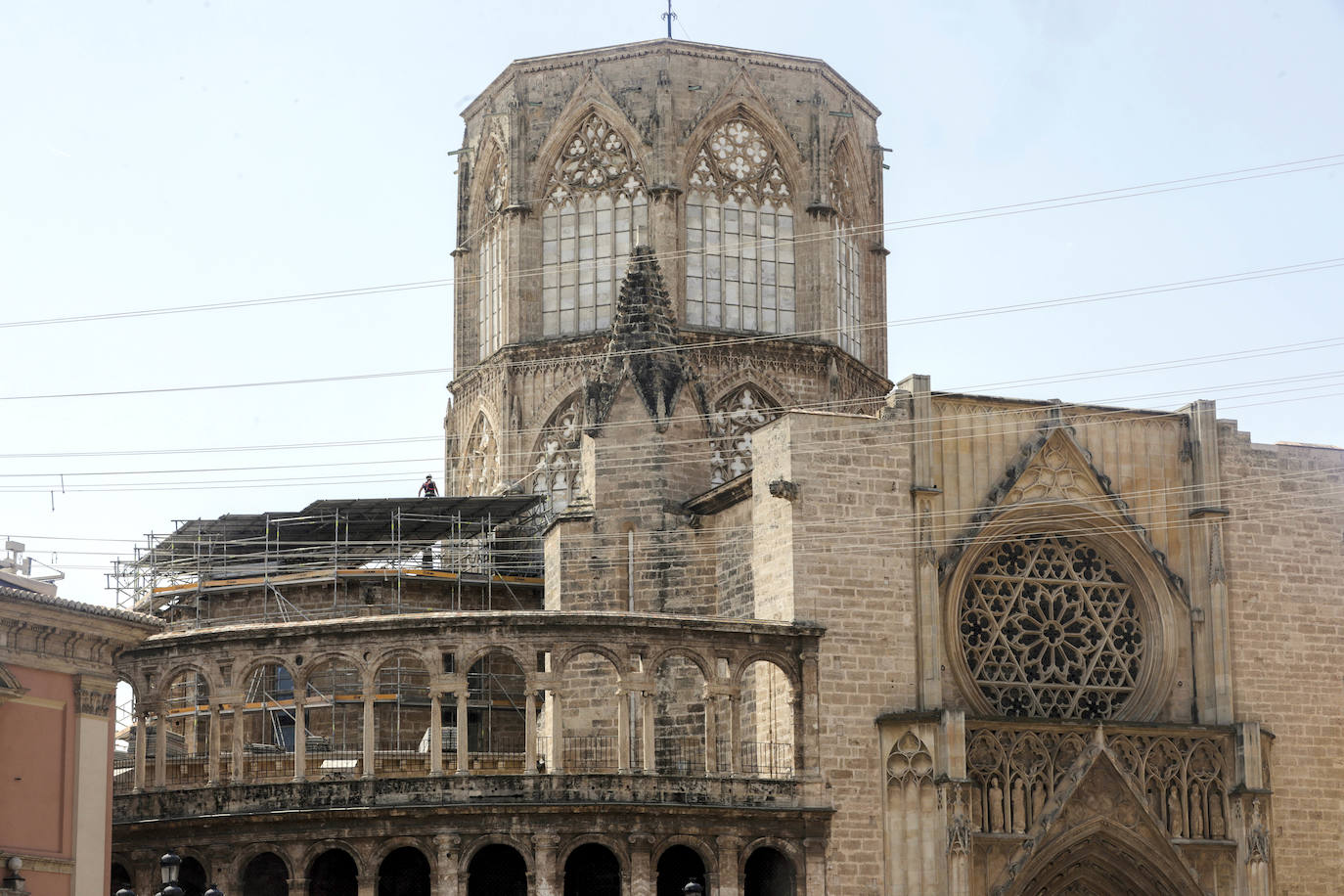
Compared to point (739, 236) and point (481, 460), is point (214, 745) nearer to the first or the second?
point (481, 460)

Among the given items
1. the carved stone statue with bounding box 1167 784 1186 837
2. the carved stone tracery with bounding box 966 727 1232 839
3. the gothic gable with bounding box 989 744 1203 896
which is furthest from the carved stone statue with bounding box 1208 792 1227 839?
the gothic gable with bounding box 989 744 1203 896

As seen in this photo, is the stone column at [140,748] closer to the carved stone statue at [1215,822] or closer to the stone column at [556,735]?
the stone column at [556,735]

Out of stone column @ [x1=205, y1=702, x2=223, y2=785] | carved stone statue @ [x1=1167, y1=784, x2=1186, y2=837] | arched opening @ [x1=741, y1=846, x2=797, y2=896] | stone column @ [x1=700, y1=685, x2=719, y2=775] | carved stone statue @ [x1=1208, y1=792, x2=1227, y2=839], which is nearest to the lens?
stone column @ [x1=700, y1=685, x2=719, y2=775]

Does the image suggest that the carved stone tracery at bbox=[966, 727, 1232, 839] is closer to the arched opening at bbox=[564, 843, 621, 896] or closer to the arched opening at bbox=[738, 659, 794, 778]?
the arched opening at bbox=[738, 659, 794, 778]

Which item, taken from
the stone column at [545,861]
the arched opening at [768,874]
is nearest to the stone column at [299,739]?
the stone column at [545,861]

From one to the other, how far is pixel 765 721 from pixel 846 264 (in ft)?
49.5

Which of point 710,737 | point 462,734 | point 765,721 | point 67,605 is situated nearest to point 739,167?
point 765,721

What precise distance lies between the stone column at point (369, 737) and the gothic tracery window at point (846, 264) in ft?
56.9

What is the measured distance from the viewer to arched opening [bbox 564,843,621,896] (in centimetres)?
4225

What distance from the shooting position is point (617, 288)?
5316 centimetres

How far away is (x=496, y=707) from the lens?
47312mm

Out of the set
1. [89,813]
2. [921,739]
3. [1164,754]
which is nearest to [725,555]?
[921,739]

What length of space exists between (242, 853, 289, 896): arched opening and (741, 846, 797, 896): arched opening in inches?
321

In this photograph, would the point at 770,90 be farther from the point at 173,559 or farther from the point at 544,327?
the point at 173,559
